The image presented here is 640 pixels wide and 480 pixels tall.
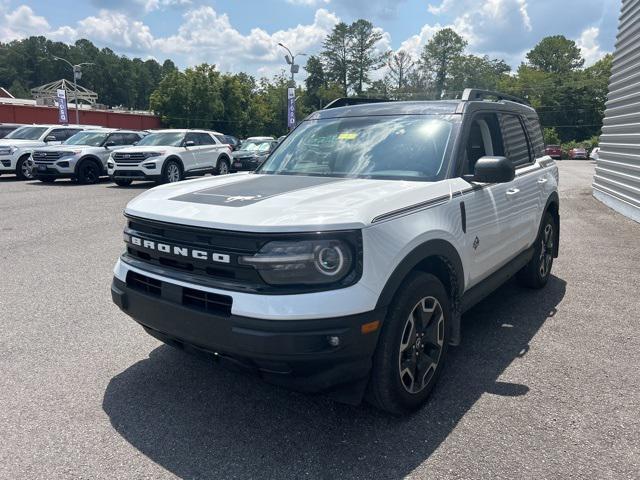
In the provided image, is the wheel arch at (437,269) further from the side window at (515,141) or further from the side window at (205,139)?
the side window at (205,139)

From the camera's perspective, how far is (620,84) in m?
12.1

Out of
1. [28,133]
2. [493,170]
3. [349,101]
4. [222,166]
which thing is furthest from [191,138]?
[493,170]

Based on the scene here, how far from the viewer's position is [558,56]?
96.2m

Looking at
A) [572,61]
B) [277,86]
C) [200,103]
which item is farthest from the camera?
[572,61]

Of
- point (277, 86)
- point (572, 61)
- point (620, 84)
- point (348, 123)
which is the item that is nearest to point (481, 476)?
point (348, 123)

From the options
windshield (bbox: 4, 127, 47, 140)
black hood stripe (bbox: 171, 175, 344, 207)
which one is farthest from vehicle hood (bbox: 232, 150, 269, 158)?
black hood stripe (bbox: 171, 175, 344, 207)

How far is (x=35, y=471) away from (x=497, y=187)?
3.54m

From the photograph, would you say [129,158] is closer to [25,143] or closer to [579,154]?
[25,143]

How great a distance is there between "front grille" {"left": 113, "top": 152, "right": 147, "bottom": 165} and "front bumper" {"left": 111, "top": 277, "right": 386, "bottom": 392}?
43.3 feet

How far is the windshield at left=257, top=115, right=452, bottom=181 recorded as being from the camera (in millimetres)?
3455

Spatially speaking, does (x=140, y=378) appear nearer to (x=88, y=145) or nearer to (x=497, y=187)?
(x=497, y=187)

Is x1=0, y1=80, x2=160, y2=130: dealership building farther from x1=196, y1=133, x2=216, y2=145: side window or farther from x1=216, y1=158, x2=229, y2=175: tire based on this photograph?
x1=216, y1=158, x2=229, y2=175: tire

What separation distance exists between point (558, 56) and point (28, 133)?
102 meters

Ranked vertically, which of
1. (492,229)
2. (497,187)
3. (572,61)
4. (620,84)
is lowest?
→ (492,229)
